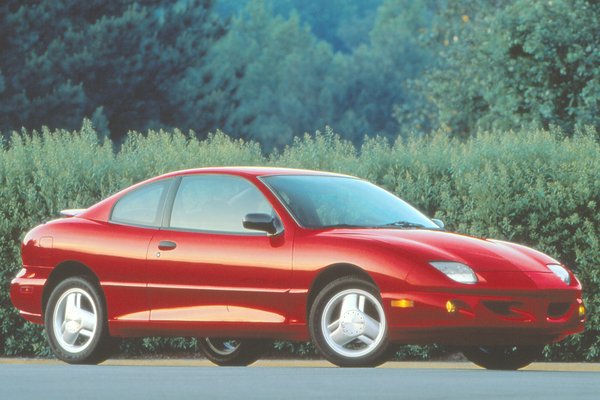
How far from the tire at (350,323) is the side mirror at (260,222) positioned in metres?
0.65

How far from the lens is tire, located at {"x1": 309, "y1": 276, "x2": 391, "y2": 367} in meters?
12.0

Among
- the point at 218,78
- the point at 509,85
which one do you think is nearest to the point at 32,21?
the point at 218,78

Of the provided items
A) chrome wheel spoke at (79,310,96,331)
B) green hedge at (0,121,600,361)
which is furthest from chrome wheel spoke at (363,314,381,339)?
green hedge at (0,121,600,361)

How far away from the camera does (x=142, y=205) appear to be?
44.2 ft

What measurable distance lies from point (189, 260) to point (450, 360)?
3492 mm

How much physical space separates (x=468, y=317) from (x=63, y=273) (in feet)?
12.3

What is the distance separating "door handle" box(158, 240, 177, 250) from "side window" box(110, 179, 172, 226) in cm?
28

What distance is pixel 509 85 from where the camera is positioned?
31.9 metres

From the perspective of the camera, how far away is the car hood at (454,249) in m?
11.9

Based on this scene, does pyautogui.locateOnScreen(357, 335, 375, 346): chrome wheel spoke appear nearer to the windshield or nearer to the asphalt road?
the asphalt road

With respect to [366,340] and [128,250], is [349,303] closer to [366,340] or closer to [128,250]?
[366,340]

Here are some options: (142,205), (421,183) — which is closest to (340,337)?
(142,205)

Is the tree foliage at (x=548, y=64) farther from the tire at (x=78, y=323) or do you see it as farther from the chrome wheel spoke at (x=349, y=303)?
the chrome wheel spoke at (x=349, y=303)

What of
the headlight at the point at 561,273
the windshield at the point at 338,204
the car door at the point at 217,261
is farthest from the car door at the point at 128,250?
the headlight at the point at 561,273
